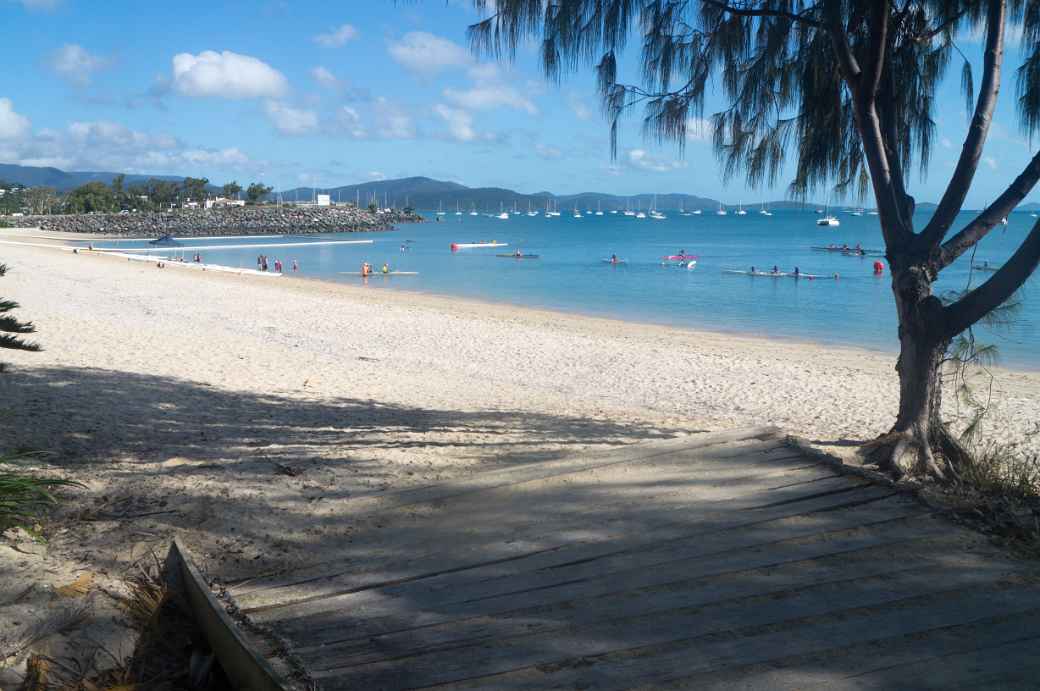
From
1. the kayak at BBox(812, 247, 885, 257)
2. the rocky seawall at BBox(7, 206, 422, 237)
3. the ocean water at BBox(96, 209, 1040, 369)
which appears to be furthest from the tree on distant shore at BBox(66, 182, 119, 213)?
the kayak at BBox(812, 247, 885, 257)

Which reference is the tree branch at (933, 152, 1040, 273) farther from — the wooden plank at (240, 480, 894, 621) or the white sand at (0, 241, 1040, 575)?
the wooden plank at (240, 480, 894, 621)

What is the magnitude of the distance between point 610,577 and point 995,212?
355 cm

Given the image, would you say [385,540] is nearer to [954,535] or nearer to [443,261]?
[954,535]

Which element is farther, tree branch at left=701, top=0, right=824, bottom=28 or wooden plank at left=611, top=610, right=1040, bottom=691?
tree branch at left=701, top=0, right=824, bottom=28

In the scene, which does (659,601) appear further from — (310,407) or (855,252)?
(855,252)

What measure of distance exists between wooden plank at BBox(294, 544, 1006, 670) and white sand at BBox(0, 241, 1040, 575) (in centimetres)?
112

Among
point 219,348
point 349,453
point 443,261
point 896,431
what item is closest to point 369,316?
point 219,348

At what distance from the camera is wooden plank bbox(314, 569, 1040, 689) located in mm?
2461

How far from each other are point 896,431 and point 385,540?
3.34 meters

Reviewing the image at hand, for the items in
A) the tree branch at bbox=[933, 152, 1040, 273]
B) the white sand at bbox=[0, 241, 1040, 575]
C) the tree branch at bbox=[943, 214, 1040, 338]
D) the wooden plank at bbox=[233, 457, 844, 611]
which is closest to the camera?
the wooden plank at bbox=[233, 457, 844, 611]

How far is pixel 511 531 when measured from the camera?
3.66m

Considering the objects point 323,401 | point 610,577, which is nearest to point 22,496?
point 610,577

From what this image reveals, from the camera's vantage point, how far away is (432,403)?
8344 mm

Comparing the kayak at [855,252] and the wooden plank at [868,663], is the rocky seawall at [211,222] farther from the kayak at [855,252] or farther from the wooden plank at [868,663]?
the wooden plank at [868,663]
